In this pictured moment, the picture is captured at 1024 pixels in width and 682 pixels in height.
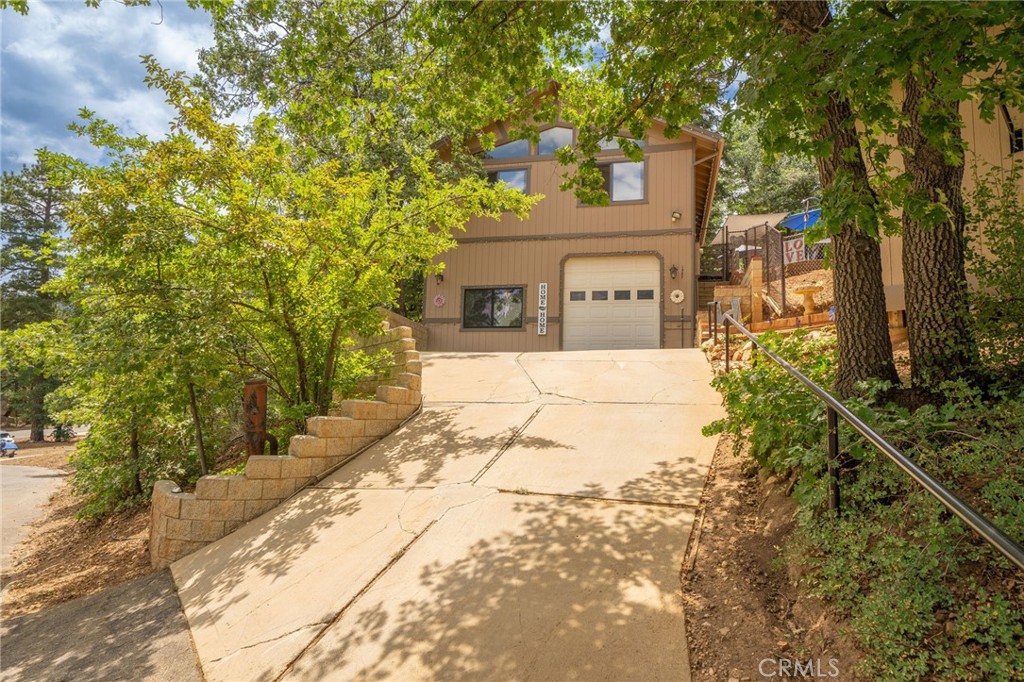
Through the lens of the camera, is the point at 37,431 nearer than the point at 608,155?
No

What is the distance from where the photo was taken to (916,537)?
2.13 m

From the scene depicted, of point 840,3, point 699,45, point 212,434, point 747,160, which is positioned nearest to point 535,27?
point 699,45

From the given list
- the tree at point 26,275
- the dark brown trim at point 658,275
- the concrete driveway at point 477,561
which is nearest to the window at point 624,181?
the dark brown trim at point 658,275

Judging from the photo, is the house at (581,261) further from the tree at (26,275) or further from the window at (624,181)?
the tree at (26,275)

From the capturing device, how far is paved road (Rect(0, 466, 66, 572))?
271 inches

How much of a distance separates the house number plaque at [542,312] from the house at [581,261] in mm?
26

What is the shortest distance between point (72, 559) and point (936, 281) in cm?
829

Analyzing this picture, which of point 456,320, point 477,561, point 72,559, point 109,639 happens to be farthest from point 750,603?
point 456,320

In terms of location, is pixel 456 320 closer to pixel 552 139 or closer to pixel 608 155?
pixel 552 139

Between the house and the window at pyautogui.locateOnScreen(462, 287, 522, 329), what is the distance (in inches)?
1.0

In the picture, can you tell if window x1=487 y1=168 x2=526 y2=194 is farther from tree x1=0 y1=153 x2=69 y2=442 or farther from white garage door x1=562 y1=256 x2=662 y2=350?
tree x1=0 y1=153 x2=69 y2=442

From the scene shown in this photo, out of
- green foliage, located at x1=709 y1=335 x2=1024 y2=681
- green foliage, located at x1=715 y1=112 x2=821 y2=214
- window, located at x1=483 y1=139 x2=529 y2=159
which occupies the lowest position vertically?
green foliage, located at x1=709 y1=335 x2=1024 y2=681

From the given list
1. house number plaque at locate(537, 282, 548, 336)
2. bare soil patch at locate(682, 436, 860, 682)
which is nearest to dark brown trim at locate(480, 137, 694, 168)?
house number plaque at locate(537, 282, 548, 336)

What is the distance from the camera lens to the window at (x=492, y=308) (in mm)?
13367
